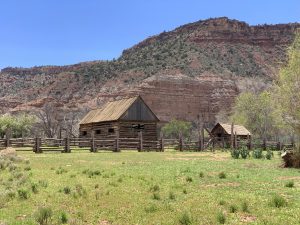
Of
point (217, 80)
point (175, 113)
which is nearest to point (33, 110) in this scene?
point (175, 113)

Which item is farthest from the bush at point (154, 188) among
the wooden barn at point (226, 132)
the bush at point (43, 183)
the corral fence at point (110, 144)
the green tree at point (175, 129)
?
the green tree at point (175, 129)

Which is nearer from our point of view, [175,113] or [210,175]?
[210,175]

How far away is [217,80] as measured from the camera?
342ft

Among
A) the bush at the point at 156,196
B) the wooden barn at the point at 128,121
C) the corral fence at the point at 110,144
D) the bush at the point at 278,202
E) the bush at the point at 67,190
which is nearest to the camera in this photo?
the bush at the point at 278,202

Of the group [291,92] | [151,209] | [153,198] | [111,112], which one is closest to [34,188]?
[153,198]

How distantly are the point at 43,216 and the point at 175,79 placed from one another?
92287 mm

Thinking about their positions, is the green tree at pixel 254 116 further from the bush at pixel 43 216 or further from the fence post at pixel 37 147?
the bush at pixel 43 216

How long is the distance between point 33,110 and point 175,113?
32682 millimetres

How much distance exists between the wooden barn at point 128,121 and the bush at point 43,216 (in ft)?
111

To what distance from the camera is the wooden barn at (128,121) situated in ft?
150

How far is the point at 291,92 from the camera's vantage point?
22969 millimetres

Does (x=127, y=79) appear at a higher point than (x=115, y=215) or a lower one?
higher

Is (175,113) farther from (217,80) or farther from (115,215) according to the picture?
(115,215)

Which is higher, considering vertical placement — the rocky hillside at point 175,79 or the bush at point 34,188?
the rocky hillside at point 175,79
